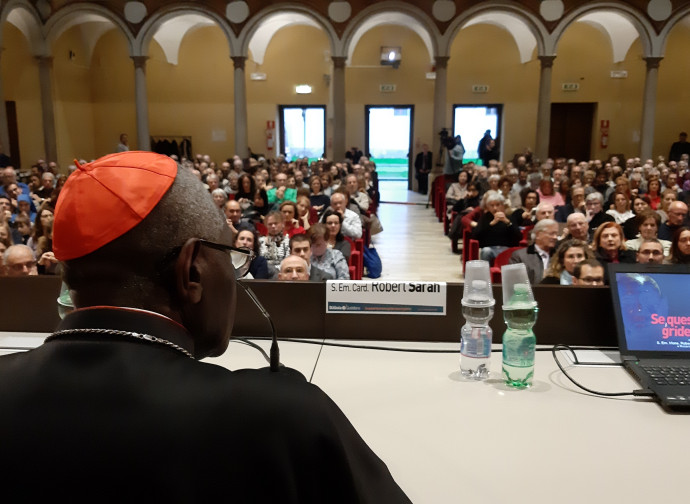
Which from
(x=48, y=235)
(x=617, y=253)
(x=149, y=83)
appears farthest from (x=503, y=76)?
(x=48, y=235)

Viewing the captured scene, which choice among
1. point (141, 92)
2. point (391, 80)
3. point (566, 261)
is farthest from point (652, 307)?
point (391, 80)

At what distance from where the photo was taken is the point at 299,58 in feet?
61.4

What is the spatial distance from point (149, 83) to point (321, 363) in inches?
729

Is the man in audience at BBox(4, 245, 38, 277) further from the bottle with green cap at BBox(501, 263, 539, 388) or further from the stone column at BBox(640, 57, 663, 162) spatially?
the stone column at BBox(640, 57, 663, 162)

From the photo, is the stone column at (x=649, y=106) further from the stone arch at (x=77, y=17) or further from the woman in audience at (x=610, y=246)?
the stone arch at (x=77, y=17)

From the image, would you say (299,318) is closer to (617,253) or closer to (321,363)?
(321,363)

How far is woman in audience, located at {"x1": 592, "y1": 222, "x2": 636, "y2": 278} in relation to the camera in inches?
205

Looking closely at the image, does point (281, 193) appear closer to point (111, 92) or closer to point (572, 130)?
point (111, 92)

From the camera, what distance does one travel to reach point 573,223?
5645mm

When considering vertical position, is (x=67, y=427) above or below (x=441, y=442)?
above

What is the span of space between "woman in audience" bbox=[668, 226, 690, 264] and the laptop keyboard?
11.4ft

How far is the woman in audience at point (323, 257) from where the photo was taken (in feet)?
18.3

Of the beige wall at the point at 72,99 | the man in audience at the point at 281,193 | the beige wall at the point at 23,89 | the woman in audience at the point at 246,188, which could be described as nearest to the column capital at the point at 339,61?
the man in audience at the point at 281,193

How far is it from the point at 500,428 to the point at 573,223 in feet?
14.6
